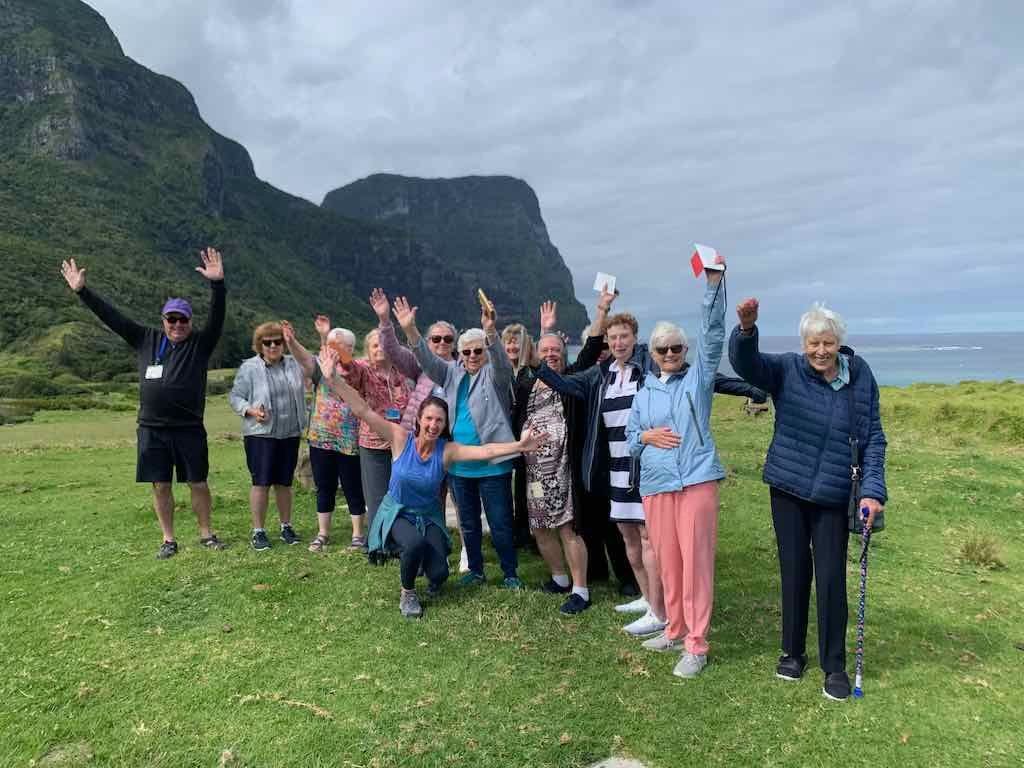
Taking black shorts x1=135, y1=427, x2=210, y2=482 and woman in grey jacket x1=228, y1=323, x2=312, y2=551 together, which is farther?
woman in grey jacket x1=228, y1=323, x2=312, y2=551

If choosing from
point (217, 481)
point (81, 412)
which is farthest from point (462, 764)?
point (81, 412)

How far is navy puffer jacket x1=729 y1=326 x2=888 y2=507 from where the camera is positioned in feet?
14.4

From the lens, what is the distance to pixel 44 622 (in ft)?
17.6

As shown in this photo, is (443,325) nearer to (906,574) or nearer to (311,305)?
(906,574)

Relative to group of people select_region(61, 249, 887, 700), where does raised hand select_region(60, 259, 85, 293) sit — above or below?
above

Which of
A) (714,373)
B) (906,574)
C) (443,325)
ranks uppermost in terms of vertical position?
(443,325)

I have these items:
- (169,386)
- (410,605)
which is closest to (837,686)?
(410,605)

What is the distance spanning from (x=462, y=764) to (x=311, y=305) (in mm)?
148356

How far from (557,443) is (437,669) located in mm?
2189

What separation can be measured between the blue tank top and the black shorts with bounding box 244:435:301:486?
2089 mm

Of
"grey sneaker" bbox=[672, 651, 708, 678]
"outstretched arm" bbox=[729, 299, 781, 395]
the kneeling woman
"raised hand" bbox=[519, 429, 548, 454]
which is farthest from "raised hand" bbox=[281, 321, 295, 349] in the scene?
"grey sneaker" bbox=[672, 651, 708, 678]

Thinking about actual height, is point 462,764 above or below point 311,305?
below

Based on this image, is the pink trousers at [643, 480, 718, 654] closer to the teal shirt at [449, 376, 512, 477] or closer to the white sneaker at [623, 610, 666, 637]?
the white sneaker at [623, 610, 666, 637]

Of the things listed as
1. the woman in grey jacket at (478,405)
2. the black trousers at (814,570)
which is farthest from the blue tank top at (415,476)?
the black trousers at (814,570)
